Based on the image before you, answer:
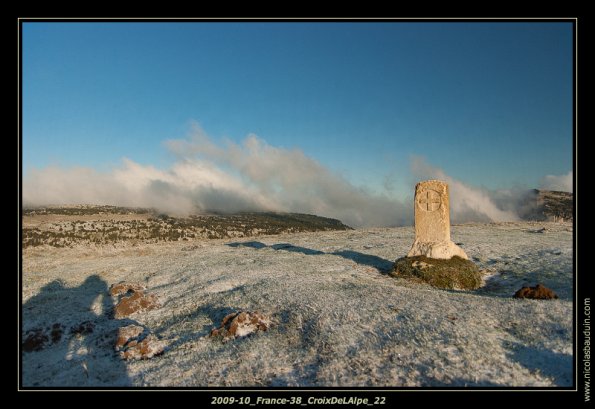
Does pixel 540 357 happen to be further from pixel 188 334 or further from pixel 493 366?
pixel 188 334

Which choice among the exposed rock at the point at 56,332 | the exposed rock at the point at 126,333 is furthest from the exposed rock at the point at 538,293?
the exposed rock at the point at 56,332

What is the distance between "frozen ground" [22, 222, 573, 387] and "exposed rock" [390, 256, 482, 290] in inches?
38.1

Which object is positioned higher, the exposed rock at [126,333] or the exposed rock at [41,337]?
the exposed rock at [126,333]

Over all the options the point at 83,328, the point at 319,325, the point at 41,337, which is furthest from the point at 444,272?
the point at 41,337

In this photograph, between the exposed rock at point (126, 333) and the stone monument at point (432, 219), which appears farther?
the stone monument at point (432, 219)

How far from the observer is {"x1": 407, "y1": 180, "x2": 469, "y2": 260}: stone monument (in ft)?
75.2

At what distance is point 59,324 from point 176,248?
69.7ft

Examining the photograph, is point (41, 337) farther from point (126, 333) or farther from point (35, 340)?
point (126, 333)

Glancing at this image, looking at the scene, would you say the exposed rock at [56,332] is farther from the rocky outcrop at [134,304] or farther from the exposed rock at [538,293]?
the exposed rock at [538,293]

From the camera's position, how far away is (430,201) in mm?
23109

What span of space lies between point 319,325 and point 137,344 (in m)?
7.32

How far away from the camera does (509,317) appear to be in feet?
45.3

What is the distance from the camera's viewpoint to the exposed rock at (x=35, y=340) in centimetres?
1439
